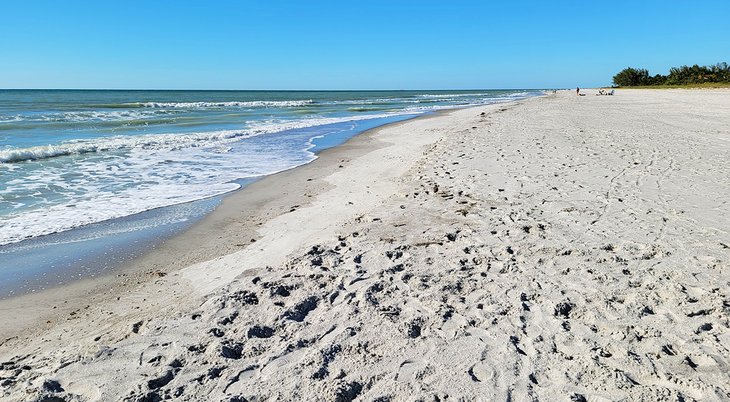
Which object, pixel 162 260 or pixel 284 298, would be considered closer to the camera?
pixel 284 298

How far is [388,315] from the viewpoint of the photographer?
3637 mm

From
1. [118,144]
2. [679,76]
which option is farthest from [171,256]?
[679,76]

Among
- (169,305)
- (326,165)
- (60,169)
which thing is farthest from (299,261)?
(60,169)

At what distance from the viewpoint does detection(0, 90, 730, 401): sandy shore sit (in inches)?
112

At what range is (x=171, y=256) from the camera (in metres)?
5.50

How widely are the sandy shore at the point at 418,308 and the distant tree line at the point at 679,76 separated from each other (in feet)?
243

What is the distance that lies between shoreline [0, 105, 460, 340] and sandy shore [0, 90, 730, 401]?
4 cm

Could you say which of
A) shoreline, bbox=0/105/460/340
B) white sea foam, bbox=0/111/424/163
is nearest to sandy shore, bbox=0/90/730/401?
shoreline, bbox=0/105/460/340

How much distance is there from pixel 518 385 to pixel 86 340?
3.21 metres

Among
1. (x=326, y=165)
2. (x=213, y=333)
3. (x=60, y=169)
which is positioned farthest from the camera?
(x=326, y=165)

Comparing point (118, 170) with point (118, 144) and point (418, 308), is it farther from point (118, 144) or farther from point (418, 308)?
point (418, 308)

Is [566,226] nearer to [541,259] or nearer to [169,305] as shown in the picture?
[541,259]

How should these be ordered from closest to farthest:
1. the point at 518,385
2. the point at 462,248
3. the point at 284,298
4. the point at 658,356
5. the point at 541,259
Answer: the point at 518,385 → the point at 658,356 → the point at 284,298 → the point at 541,259 → the point at 462,248

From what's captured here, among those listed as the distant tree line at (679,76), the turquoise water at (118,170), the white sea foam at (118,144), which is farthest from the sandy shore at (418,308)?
the distant tree line at (679,76)
